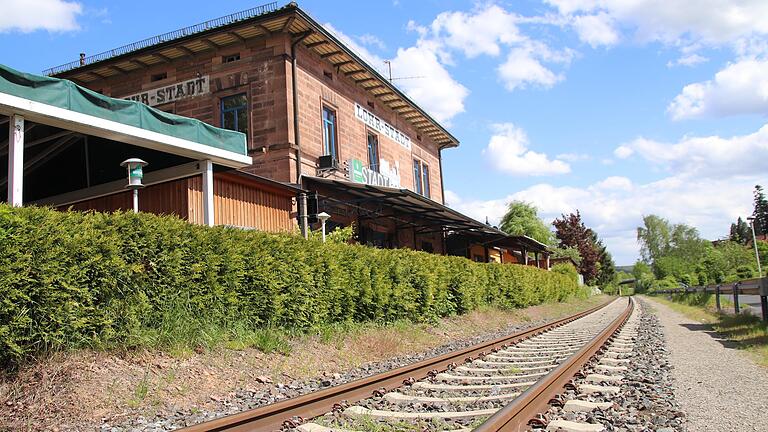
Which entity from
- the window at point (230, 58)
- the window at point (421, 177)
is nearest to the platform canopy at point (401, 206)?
the window at point (421, 177)

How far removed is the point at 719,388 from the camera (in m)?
6.83

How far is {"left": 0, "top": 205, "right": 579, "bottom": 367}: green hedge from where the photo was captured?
20.7 feet

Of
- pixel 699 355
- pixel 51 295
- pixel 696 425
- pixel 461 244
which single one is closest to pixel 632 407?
pixel 696 425

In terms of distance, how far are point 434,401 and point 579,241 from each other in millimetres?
67688

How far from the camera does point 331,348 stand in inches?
405

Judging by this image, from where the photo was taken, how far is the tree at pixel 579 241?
2714 inches

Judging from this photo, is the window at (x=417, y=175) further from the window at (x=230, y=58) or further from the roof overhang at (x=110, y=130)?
the roof overhang at (x=110, y=130)

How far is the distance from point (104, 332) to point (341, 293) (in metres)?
5.41

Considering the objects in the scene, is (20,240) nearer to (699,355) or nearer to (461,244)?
(699,355)

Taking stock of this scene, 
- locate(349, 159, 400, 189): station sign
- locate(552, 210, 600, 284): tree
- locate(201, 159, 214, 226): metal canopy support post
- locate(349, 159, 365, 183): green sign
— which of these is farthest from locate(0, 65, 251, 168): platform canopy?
locate(552, 210, 600, 284): tree

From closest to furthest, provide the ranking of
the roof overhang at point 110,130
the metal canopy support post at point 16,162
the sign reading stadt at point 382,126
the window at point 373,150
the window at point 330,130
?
the metal canopy support post at point 16,162, the roof overhang at point 110,130, the window at point 330,130, the sign reading stadt at point 382,126, the window at point 373,150

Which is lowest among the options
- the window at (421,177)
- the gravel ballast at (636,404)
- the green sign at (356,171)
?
the gravel ballast at (636,404)

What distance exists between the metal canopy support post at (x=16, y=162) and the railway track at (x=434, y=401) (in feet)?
20.7

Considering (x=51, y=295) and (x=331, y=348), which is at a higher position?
(x=51, y=295)
